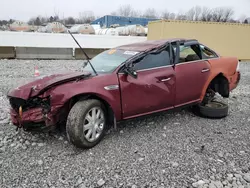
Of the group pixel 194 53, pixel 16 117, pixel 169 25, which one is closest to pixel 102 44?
pixel 169 25

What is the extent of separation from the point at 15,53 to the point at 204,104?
1128cm

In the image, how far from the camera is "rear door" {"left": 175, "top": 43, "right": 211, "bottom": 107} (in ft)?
12.2

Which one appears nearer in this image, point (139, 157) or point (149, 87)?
point (139, 157)

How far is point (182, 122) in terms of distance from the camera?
3.97 m

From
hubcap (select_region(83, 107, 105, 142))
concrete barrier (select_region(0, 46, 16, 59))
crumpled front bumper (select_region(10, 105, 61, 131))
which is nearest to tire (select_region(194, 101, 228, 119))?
hubcap (select_region(83, 107, 105, 142))

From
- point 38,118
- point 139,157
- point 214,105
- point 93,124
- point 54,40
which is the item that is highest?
point 54,40

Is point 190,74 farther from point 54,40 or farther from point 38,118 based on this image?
point 54,40

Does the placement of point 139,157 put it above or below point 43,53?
below

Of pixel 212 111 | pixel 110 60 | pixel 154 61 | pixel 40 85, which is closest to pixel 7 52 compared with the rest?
pixel 110 60

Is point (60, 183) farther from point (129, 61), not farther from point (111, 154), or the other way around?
point (129, 61)

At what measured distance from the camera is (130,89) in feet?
10.5

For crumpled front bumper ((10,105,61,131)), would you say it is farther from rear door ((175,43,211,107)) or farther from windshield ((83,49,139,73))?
rear door ((175,43,211,107))

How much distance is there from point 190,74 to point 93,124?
1961 mm

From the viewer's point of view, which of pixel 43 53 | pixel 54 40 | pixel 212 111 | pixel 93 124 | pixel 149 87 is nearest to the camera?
pixel 93 124
